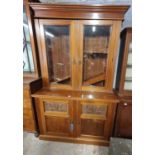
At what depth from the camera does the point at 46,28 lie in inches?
62.4

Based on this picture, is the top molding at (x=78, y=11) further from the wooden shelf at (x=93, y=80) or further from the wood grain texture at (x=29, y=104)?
the wood grain texture at (x=29, y=104)

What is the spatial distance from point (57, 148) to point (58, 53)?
4.49 feet

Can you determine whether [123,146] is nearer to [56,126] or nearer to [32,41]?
[56,126]

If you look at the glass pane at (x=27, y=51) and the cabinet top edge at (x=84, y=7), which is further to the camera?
the glass pane at (x=27, y=51)

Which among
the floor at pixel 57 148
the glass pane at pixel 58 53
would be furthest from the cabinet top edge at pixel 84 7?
the floor at pixel 57 148

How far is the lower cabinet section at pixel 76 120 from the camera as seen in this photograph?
1592 mm

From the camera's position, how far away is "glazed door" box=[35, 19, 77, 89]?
1.55m

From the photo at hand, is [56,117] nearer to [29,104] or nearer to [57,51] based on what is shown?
[29,104]

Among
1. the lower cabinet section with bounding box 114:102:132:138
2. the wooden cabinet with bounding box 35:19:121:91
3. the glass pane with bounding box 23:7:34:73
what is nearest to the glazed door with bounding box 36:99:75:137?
the wooden cabinet with bounding box 35:19:121:91

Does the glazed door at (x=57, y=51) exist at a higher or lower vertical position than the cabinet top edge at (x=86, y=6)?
lower

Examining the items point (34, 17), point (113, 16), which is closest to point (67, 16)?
point (34, 17)

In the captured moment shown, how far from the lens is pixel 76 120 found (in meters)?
1.66

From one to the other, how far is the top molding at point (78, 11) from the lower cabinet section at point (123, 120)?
44.1 inches

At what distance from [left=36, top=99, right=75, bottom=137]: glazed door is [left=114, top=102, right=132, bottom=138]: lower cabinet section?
641 mm
